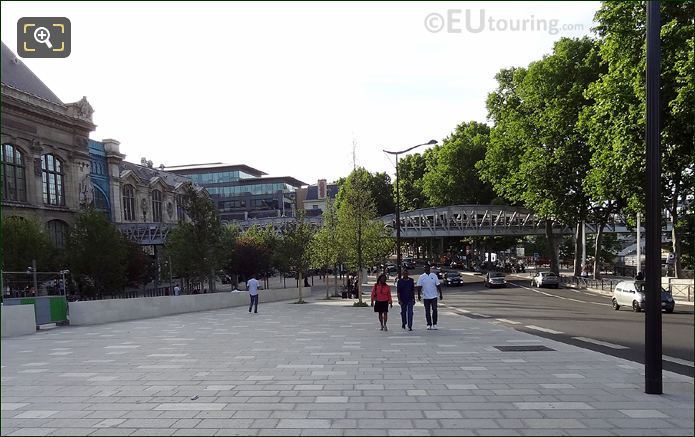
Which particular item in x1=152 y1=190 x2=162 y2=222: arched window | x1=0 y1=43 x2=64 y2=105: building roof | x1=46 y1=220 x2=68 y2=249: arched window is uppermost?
x1=0 y1=43 x2=64 y2=105: building roof

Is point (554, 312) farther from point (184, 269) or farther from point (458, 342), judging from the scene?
point (184, 269)

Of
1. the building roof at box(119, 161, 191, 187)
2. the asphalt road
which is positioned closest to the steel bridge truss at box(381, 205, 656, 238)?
the building roof at box(119, 161, 191, 187)

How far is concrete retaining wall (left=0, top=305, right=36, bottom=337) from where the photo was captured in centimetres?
1398

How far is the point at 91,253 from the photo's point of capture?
30766 mm

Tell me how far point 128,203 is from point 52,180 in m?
13.9

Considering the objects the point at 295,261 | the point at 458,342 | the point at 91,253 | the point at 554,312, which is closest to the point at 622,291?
the point at 554,312

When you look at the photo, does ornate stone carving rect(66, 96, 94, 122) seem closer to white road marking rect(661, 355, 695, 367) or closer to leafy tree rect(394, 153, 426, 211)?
leafy tree rect(394, 153, 426, 211)

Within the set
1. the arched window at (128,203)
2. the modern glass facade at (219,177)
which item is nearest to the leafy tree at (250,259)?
the arched window at (128,203)

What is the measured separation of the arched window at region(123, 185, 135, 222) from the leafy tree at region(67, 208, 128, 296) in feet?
79.7

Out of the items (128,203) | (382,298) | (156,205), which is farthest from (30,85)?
(382,298)

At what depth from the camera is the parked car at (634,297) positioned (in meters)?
20.1

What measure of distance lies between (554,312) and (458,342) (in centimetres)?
1109

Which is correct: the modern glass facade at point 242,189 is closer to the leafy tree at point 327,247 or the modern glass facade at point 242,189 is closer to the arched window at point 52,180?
the arched window at point 52,180

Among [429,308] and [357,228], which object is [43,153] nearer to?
[357,228]
